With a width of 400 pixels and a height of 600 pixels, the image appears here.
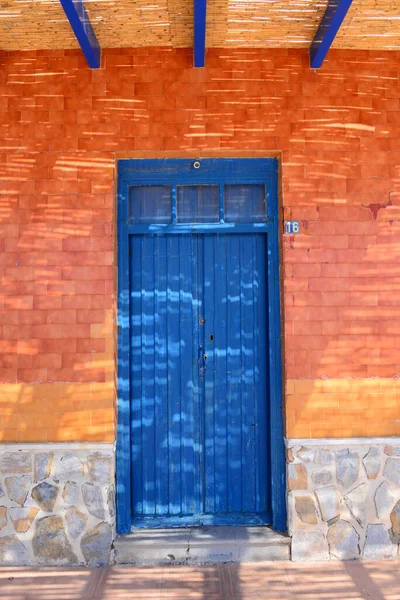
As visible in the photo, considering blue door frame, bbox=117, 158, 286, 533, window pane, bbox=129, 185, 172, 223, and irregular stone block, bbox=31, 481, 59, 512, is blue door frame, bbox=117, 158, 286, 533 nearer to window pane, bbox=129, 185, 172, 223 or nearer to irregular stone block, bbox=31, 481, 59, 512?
window pane, bbox=129, 185, 172, 223

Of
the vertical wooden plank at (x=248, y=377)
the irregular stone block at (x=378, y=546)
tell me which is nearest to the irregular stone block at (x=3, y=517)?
the vertical wooden plank at (x=248, y=377)

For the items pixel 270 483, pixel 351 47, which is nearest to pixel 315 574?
pixel 270 483

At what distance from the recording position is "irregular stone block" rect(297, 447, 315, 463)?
12.5ft

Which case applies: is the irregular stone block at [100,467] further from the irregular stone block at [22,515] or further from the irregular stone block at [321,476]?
the irregular stone block at [321,476]

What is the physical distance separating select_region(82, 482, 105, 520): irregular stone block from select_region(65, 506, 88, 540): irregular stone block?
8 cm

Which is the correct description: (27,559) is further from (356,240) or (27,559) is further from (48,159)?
(356,240)

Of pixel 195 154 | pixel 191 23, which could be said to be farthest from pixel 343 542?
pixel 191 23

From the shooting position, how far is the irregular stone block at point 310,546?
12.4ft

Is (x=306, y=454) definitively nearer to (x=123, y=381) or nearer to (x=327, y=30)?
(x=123, y=381)

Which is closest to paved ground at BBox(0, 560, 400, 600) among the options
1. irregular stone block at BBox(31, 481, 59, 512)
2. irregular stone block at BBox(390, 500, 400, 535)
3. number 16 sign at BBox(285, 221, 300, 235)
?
irregular stone block at BBox(390, 500, 400, 535)

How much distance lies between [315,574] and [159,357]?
6.21 feet

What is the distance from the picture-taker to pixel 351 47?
157 inches

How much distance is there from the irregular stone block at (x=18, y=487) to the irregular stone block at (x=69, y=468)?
0.22 meters

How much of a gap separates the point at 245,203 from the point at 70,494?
2.56 meters
